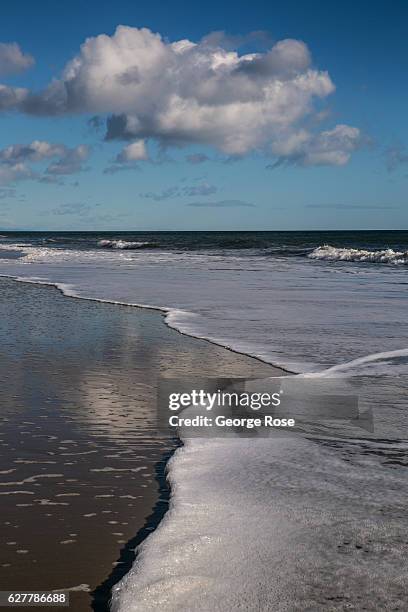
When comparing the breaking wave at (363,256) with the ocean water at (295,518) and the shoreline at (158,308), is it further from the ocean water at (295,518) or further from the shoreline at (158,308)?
the ocean water at (295,518)

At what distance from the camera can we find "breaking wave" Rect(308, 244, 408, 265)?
3697cm

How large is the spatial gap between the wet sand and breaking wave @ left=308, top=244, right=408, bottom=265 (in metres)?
28.4

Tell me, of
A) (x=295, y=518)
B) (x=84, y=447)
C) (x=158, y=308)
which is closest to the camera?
(x=295, y=518)

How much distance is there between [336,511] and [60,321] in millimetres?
8641

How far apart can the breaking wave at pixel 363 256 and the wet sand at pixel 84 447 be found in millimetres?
28402

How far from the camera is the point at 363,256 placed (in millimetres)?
39375

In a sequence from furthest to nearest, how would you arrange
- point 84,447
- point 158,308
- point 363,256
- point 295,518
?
point 363,256 → point 158,308 → point 84,447 → point 295,518

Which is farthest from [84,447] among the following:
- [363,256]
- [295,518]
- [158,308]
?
[363,256]

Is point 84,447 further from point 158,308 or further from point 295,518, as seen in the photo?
point 158,308

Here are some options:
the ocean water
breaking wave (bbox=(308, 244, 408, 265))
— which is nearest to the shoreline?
the ocean water

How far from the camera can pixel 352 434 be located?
5453 millimetres

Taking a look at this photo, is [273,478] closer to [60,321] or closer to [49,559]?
[49,559]

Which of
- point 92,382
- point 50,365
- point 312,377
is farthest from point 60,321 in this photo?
point 312,377

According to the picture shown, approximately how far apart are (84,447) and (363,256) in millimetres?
36023
